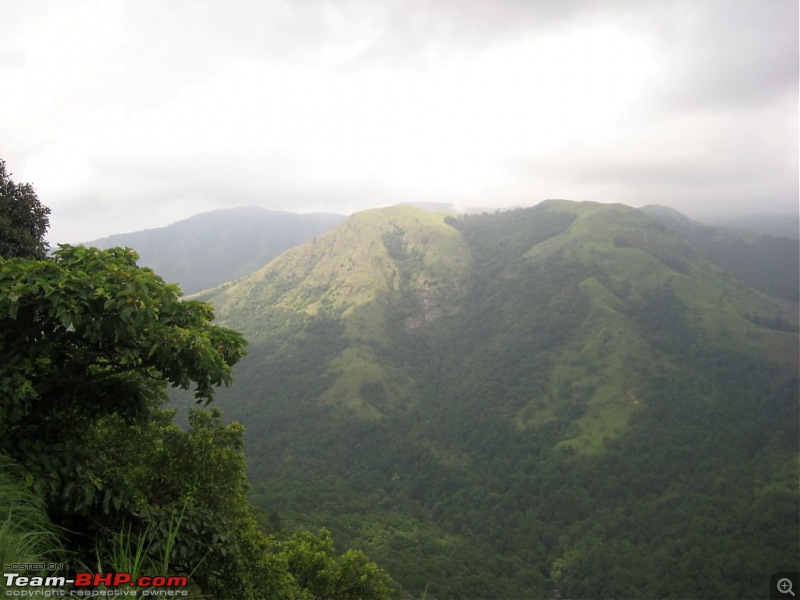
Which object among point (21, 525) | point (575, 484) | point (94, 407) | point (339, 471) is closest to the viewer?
point (21, 525)

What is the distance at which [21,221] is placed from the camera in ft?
62.4

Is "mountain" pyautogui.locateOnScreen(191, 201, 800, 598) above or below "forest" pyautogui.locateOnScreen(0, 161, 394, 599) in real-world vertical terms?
below

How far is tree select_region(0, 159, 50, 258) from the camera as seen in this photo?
17219 millimetres

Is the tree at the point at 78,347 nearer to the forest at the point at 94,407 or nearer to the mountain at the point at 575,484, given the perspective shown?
the forest at the point at 94,407

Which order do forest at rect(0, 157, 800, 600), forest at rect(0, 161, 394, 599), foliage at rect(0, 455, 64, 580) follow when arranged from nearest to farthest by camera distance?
1. foliage at rect(0, 455, 64, 580)
2. forest at rect(0, 161, 394, 599)
3. forest at rect(0, 157, 800, 600)

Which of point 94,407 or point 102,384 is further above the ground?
point 102,384

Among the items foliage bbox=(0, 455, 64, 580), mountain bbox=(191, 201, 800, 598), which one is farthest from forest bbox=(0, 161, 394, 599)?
mountain bbox=(191, 201, 800, 598)

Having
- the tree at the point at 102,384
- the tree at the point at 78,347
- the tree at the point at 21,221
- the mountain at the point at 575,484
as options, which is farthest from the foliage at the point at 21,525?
the mountain at the point at 575,484

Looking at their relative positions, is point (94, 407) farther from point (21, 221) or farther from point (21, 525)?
point (21, 221)

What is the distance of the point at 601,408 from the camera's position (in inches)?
7313

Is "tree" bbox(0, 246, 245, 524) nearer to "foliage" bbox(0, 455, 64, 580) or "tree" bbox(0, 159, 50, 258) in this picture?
"foliage" bbox(0, 455, 64, 580)

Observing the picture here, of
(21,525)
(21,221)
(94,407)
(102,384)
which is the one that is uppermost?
(21,221)

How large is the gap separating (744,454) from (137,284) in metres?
201

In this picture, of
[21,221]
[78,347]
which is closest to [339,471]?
[21,221]
